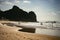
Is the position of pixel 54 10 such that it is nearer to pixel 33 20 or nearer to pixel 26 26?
pixel 33 20

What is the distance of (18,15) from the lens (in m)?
2.65

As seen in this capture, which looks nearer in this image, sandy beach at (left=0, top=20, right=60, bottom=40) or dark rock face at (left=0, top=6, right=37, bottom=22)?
sandy beach at (left=0, top=20, right=60, bottom=40)

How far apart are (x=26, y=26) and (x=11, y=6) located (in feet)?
1.57

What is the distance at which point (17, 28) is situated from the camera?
8.48ft

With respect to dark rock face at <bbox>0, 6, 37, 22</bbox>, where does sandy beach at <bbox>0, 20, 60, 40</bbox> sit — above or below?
below

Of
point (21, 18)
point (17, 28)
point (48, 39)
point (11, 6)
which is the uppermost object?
point (11, 6)

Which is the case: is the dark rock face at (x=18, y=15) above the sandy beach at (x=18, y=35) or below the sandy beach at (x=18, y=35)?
above

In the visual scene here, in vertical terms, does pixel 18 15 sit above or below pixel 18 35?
above

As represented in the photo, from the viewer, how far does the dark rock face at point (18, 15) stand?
264 centimetres

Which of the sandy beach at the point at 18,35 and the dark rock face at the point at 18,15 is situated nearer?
the sandy beach at the point at 18,35

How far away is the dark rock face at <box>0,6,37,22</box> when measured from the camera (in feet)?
8.66

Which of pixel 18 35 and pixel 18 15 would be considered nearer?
pixel 18 35

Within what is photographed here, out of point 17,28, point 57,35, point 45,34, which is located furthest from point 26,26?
point 57,35

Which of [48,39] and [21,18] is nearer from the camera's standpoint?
[48,39]
